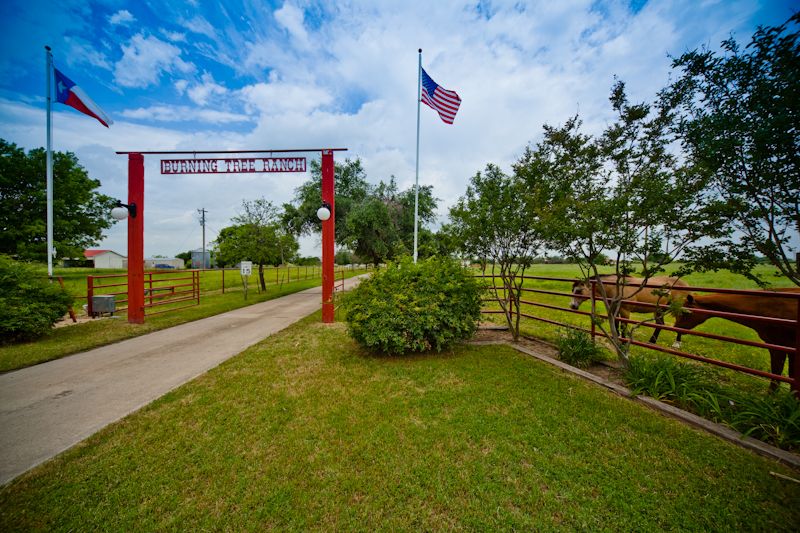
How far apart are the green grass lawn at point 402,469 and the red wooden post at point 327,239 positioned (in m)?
4.45

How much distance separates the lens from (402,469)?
2.43 meters

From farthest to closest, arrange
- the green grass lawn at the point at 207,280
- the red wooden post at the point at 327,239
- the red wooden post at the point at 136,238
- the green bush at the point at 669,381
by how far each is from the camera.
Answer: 1. the green grass lawn at the point at 207,280
2. the red wooden post at the point at 327,239
3. the red wooden post at the point at 136,238
4. the green bush at the point at 669,381

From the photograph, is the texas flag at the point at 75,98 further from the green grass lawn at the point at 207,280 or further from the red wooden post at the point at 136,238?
the green grass lawn at the point at 207,280

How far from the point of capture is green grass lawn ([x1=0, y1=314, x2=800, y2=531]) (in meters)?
1.99

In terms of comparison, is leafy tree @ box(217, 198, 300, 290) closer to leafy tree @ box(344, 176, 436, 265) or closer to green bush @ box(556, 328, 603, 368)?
leafy tree @ box(344, 176, 436, 265)

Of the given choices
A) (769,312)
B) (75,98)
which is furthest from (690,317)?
(75,98)

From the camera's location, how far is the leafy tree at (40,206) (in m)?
23.4

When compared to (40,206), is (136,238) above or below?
below

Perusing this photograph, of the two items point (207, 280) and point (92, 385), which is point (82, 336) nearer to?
point (92, 385)

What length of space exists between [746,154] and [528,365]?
3708 millimetres

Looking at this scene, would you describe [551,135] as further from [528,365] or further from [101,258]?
[101,258]

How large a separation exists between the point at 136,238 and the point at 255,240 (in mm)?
7561

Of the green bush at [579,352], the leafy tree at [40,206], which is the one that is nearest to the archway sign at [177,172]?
the green bush at [579,352]

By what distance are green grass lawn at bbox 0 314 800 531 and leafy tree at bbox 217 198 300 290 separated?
12.9 metres
